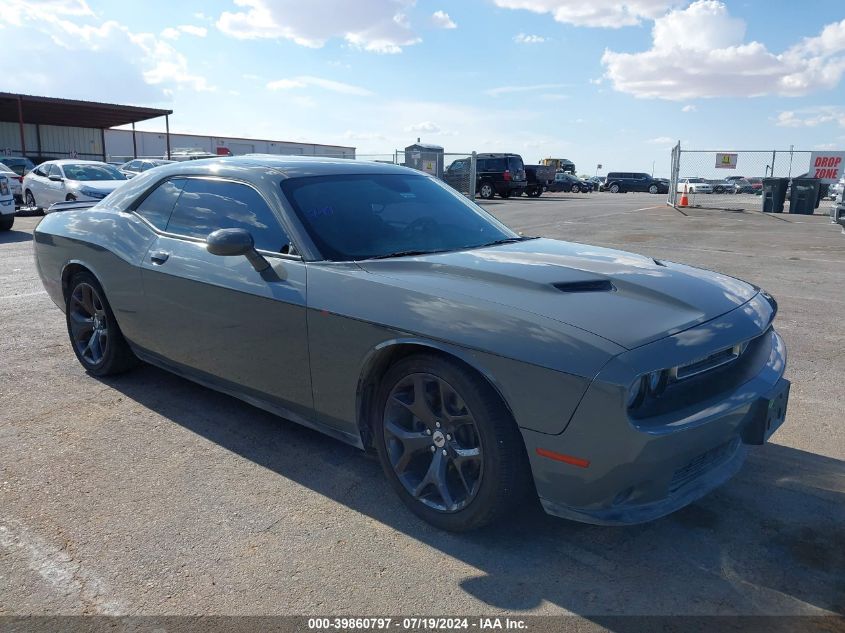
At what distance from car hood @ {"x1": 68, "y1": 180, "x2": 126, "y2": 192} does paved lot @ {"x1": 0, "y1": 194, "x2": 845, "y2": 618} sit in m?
12.3

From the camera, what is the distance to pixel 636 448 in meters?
2.35

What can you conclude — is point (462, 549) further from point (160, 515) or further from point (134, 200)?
point (134, 200)

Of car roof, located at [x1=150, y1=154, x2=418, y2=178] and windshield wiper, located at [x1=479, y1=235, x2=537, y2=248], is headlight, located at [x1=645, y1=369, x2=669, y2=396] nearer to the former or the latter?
windshield wiper, located at [x1=479, y1=235, x2=537, y2=248]

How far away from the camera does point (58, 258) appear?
16.2 ft

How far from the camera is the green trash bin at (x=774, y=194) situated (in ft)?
73.4

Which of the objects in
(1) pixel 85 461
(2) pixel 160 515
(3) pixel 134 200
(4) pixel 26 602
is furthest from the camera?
(3) pixel 134 200

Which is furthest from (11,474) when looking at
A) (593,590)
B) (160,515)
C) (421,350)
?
(593,590)

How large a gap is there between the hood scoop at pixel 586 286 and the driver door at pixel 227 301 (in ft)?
3.89

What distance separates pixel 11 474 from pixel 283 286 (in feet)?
5.40

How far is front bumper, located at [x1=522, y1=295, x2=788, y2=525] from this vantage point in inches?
92.5

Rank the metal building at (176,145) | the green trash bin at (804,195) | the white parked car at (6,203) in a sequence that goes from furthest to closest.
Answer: the metal building at (176,145) < the green trash bin at (804,195) < the white parked car at (6,203)

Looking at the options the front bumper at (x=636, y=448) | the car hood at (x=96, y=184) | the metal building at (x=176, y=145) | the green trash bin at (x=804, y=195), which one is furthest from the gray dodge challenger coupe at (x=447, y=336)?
the metal building at (x=176, y=145)

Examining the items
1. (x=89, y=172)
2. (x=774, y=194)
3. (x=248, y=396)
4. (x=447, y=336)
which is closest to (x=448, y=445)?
(x=447, y=336)

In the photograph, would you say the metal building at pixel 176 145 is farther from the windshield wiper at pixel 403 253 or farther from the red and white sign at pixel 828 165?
the windshield wiper at pixel 403 253
